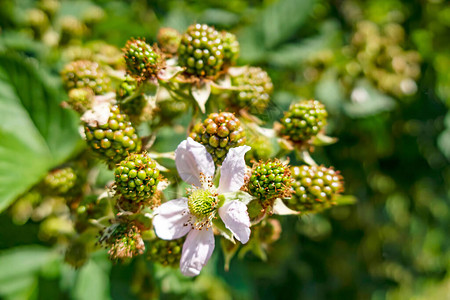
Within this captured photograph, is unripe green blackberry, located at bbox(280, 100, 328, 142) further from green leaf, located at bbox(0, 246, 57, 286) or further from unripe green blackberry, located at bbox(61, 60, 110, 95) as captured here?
green leaf, located at bbox(0, 246, 57, 286)

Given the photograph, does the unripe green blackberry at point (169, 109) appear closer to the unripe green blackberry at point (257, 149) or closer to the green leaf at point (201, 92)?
the green leaf at point (201, 92)

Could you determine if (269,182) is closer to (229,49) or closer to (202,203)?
(202,203)

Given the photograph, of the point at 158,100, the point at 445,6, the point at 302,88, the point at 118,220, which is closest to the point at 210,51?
the point at 158,100

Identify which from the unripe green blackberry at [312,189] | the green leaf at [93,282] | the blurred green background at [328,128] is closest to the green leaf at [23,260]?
the blurred green background at [328,128]

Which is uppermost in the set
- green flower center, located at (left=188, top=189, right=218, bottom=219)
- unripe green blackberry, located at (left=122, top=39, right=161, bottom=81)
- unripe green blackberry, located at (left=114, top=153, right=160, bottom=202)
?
unripe green blackberry, located at (left=122, top=39, right=161, bottom=81)

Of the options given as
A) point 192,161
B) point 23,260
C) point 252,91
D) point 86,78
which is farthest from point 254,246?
point 23,260

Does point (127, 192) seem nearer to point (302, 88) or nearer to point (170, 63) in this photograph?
point (170, 63)

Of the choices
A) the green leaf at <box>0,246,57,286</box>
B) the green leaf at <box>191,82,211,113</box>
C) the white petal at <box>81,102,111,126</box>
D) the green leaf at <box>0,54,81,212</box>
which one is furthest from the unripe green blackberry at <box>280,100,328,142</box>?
the green leaf at <box>0,246,57,286</box>
